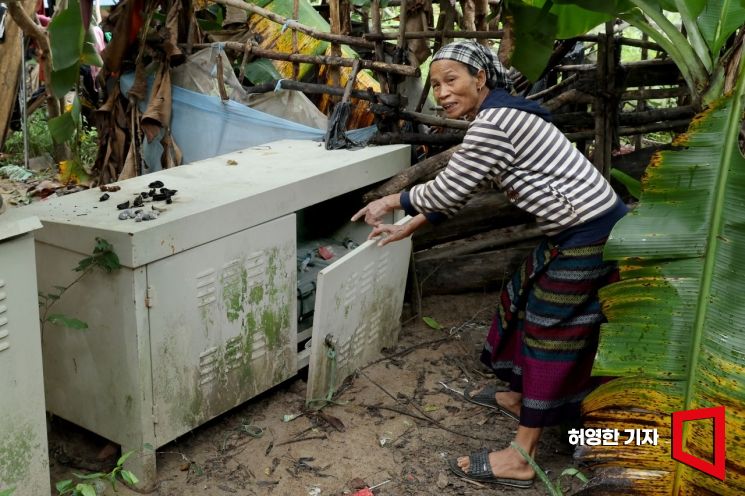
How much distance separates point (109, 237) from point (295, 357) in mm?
1175

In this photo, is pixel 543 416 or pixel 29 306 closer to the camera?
pixel 29 306

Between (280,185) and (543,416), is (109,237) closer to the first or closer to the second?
(280,185)

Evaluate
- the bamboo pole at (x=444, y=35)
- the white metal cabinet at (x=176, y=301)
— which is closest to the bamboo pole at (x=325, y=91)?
the bamboo pole at (x=444, y=35)

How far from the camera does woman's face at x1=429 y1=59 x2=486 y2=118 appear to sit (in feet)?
9.72

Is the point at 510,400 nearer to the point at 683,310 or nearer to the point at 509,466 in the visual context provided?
the point at 509,466

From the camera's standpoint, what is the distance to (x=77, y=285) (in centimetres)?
298

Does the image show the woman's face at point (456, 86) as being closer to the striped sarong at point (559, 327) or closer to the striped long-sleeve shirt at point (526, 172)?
the striped long-sleeve shirt at point (526, 172)

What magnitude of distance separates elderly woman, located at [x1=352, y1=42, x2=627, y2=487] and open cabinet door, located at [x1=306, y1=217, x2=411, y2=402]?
12.5 inches

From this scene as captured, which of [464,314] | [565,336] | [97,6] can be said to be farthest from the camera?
[97,6]

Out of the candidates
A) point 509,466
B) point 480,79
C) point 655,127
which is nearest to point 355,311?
point 509,466

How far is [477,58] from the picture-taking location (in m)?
2.95

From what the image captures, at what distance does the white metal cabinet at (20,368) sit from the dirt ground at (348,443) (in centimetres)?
56

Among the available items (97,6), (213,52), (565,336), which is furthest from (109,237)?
(97,6)

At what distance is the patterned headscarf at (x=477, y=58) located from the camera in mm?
2938
